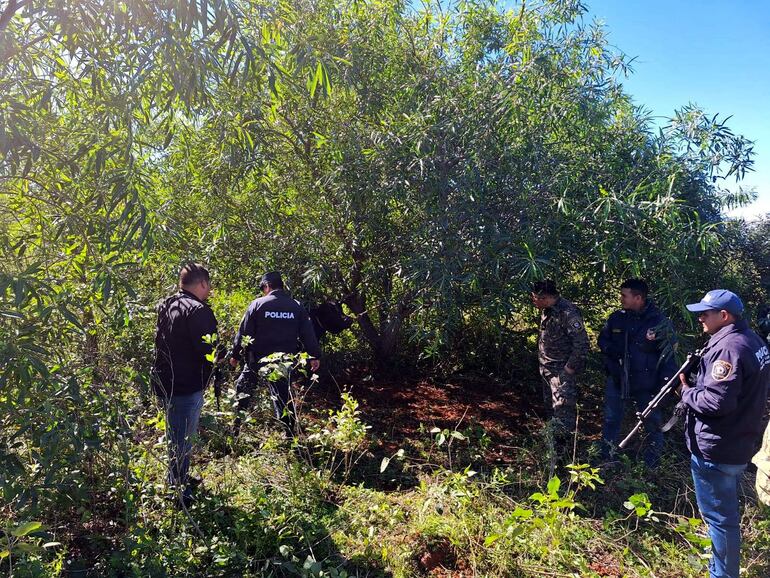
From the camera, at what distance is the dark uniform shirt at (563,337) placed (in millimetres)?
4434

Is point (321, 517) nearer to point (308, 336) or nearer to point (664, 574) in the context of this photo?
point (308, 336)

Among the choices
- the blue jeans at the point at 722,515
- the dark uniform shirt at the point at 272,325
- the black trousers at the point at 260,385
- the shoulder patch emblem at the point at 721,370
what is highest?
the dark uniform shirt at the point at 272,325

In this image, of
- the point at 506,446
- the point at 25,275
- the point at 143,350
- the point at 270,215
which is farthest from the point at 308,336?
the point at 25,275

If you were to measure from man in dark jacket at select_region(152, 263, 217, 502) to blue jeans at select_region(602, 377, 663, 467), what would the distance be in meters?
3.33

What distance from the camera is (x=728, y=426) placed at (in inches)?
113

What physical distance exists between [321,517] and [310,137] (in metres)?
3.40

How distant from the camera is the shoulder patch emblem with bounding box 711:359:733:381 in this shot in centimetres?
285

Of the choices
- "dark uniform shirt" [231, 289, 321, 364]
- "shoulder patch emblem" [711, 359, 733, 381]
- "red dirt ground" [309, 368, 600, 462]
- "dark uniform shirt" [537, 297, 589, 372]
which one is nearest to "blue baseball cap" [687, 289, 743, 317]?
"shoulder patch emblem" [711, 359, 733, 381]

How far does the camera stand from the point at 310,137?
5.05 m

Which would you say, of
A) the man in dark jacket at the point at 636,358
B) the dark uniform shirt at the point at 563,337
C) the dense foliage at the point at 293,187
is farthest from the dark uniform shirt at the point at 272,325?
the man in dark jacket at the point at 636,358

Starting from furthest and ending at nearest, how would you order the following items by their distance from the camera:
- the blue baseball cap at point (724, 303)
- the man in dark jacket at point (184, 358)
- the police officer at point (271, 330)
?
the police officer at point (271, 330)
the man in dark jacket at point (184, 358)
the blue baseball cap at point (724, 303)

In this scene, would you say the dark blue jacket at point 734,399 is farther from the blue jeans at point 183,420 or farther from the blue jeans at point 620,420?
the blue jeans at point 183,420

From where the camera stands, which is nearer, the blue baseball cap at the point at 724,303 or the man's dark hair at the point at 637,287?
the blue baseball cap at the point at 724,303

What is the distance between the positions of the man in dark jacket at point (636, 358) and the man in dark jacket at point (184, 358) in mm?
3266
